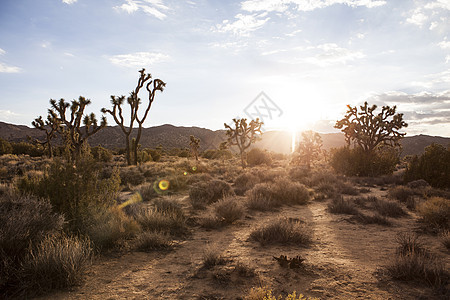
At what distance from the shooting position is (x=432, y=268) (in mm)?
4102

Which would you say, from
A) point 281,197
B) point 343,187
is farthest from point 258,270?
point 343,187

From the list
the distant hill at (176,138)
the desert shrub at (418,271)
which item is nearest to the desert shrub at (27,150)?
the distant hill at (176,138)

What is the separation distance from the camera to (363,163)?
20.5 m

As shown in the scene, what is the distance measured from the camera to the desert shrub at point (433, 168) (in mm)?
12938

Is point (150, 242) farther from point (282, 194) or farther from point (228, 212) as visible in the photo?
point (282, 194)

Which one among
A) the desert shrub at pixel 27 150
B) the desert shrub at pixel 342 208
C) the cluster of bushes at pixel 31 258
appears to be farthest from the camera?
the desert shrub at pixel 27 150

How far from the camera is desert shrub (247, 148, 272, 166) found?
121 feet

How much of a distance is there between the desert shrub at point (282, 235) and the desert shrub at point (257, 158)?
3020cm

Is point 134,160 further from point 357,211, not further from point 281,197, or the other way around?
point 357,211

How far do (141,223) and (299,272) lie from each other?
4.22 m

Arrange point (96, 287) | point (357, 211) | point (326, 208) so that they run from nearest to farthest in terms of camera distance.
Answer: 1. point (96, 287)
2. point (357, 211)
3. point (326, 208)

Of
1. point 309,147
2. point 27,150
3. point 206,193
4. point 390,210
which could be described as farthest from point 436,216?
point 27,150

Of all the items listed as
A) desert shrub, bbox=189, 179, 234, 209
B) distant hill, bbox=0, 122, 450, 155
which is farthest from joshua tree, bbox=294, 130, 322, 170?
distant hill, bbox=0, 122, 450, 155

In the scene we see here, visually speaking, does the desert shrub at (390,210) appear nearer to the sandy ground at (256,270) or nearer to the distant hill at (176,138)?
the sandy ground at (256,270)
